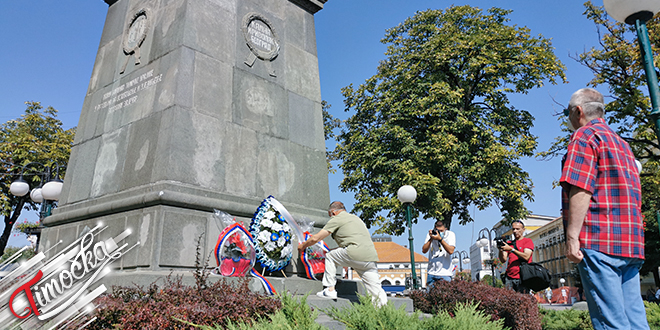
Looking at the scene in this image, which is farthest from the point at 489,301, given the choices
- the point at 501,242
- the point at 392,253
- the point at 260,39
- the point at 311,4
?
the point at 392,253

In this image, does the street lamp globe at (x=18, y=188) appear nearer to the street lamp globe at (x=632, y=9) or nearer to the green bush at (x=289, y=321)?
the green bush at (x=289, y=321)

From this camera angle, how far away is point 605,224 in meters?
3.07

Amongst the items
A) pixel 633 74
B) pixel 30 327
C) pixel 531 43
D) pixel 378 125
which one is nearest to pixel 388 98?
pixel 378 125

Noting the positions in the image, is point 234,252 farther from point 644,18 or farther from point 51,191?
point 51,191

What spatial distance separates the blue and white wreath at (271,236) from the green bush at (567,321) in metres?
5.02

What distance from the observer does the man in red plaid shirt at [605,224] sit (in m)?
2.97

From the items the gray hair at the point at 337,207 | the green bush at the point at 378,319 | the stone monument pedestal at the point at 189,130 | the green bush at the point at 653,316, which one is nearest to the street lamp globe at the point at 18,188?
the stone monument pedestal at the point at 189,130

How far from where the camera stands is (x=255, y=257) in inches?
266

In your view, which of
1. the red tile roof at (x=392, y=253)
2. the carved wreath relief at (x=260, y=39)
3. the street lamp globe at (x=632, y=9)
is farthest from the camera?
the red tile roof at (x=392, y=253)

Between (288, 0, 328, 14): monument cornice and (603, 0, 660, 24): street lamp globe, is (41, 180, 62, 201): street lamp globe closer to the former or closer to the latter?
(288, 0, 328, 14): monument cornice

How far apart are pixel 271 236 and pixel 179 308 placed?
9.97 ft

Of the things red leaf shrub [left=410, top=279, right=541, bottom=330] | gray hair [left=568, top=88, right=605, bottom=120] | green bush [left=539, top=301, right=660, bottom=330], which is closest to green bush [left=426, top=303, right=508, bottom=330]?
gray hair [left=568, top=88, right=605, bottom=120]

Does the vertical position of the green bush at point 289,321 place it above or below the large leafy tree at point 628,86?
below

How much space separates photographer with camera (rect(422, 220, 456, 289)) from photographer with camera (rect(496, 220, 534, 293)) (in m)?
1.15
